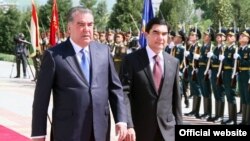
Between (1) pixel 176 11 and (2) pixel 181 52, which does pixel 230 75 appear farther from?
(1) pixel 176 11

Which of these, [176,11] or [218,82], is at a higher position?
[176,11]

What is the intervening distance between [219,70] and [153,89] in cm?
560

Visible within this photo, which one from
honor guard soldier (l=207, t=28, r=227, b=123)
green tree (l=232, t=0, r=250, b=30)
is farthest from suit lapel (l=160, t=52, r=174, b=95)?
green tree (l=232, t=0, r=250, b=30)

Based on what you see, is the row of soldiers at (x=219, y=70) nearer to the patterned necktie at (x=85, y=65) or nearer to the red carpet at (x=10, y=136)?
the red carpet at (x=10, y=136)

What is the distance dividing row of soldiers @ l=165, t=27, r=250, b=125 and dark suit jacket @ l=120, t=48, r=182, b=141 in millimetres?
4965

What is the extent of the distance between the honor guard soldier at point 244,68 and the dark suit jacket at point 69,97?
5673 millimetres

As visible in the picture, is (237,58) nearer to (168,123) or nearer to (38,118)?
(168,123)

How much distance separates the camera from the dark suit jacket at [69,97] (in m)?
3.63

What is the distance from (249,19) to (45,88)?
34614 millimetres

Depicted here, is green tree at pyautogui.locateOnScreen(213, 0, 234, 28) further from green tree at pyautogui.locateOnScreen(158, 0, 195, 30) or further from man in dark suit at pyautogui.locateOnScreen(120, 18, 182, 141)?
man in dark suit at pyautogui.locateOnScreen(120, 18, 182, 141)

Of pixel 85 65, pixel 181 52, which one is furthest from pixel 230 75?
pixel 85 65

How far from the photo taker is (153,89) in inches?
165

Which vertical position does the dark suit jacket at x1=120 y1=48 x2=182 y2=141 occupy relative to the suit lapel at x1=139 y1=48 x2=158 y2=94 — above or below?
below

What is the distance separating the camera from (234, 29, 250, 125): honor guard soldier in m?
9.02
